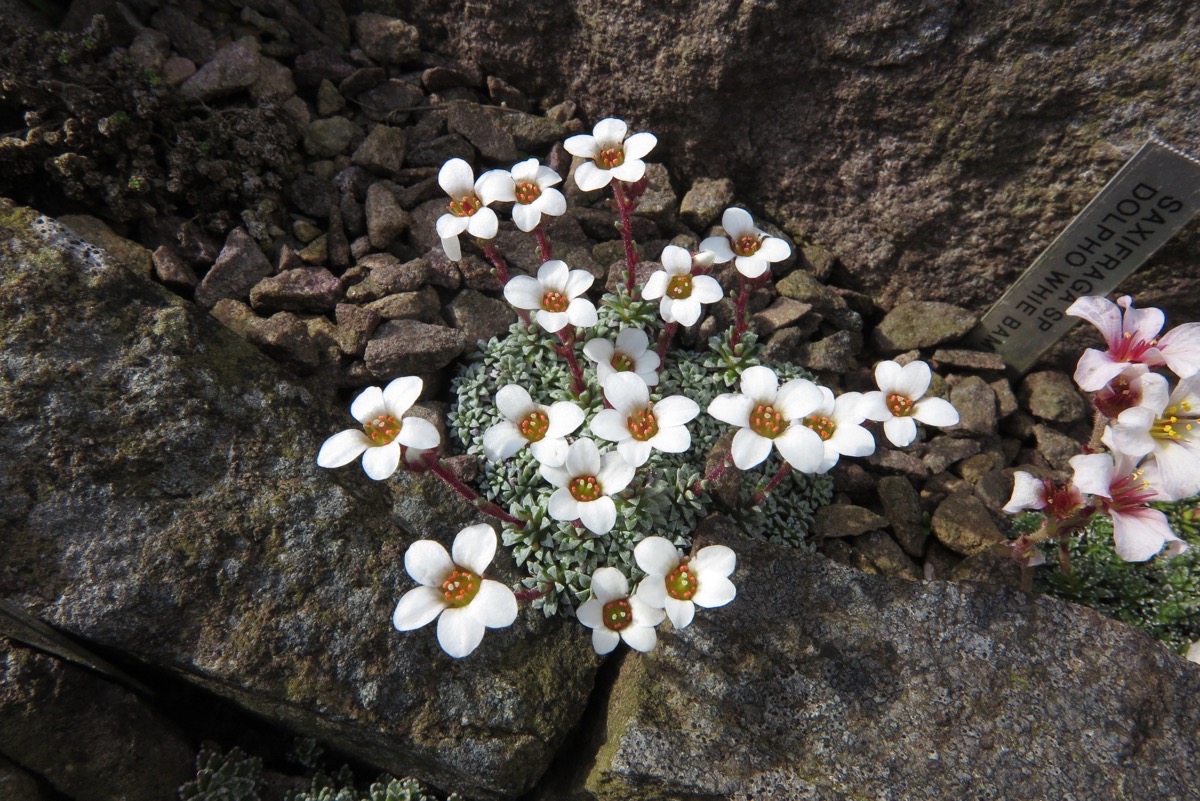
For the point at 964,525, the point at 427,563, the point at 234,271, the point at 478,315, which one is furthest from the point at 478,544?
the point at 964,525

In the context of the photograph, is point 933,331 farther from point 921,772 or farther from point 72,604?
point 72,604

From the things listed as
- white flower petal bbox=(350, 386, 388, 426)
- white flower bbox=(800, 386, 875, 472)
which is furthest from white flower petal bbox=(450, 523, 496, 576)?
white flower bbox=(800, 386, 875, 472)

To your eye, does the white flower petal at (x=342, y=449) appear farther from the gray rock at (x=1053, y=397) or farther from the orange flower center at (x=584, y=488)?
the gray rock at (x=1053, y=397)

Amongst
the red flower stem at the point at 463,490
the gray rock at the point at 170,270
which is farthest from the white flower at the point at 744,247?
the gray rock at the point at 170,270

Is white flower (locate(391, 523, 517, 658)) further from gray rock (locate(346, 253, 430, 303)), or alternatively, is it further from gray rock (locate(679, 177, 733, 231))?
gray rock (locate(679, 177, 733, 231))

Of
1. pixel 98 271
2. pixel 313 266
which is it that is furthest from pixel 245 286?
pixel 98 271
